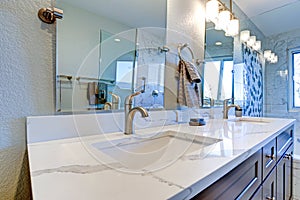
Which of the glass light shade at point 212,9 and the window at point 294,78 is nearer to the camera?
the glass light shade at point 212,9

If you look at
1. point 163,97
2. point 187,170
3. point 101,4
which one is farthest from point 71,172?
point 163,97

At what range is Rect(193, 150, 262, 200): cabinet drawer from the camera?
53cm

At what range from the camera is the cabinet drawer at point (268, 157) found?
94 cm

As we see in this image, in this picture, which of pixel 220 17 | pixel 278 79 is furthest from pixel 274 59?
pixel 220 17

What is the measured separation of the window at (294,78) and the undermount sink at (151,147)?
2.72 metres

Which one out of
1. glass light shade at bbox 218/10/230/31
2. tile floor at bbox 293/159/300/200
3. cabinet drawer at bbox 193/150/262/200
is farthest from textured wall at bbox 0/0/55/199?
tile floor at bbox 293/159/300/200

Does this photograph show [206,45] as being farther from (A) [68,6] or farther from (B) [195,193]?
(B) [195,193]

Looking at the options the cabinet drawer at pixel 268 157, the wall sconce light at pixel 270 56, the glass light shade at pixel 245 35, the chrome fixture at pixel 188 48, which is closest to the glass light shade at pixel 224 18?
the chrome fixture at pixel 188 48

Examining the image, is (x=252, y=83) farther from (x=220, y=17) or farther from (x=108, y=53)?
(x=108, y=53)

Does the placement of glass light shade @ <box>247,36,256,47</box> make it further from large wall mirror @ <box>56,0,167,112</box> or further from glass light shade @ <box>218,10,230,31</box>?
large wall mirror @ <box>56,0,167,112</box>

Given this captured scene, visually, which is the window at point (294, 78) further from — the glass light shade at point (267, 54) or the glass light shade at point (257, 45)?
the glass light shade at point (257, 45)

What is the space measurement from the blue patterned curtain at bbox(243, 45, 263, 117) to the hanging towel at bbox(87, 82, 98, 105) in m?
2.11

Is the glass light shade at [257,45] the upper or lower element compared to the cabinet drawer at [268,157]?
upper

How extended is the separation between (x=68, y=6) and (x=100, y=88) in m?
0.37
